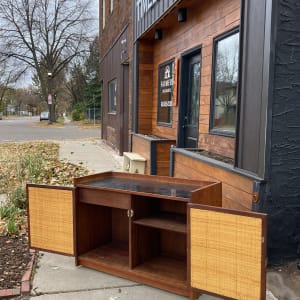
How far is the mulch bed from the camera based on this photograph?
341cm

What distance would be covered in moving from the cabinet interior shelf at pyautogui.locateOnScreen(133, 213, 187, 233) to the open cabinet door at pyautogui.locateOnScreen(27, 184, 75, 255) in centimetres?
70

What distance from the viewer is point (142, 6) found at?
8.23 meters

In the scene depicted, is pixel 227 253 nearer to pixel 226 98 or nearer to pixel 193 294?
pixel 193 294

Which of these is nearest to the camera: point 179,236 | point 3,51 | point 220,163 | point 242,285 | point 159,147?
point 242,285

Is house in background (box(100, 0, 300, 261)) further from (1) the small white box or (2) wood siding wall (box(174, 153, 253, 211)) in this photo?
(1) the small white box

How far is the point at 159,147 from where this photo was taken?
23.9 ft

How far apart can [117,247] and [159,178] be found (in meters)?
0.85

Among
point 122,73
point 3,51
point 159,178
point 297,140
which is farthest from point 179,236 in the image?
point 3,51

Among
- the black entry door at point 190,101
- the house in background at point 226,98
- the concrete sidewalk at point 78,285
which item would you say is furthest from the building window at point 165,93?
the concrete sidewalk at point 78,285

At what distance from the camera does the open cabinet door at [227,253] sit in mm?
2625

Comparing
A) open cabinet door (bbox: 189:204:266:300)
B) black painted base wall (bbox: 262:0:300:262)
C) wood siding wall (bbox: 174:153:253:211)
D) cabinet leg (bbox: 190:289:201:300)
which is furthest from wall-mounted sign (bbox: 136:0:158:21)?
cabinet leg (bbox: 190:289:201:300)

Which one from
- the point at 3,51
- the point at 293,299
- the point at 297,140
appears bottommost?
the point at 293,299

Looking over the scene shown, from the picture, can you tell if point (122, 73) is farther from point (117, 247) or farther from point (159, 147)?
point (117, 247)

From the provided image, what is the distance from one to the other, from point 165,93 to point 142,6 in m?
1.89
